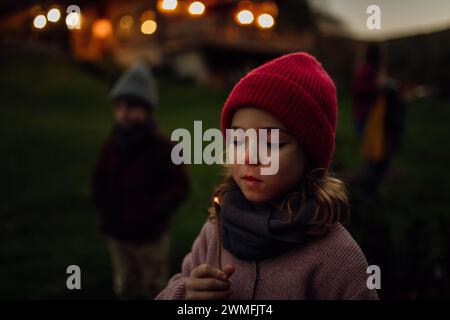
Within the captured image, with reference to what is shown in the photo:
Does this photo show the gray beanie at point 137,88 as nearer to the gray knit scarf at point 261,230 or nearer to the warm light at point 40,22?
the warm light at point 40,22

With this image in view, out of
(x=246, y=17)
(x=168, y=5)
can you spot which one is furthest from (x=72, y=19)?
(x=246, y=17)

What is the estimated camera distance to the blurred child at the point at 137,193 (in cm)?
387

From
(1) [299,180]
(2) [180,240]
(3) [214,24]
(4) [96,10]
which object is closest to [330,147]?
(1) [299,180]

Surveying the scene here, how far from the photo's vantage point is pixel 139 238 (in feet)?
12.7

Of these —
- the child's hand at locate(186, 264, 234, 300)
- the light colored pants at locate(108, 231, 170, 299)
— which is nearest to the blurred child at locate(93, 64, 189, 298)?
the light colored pants at locate(108, 231, 170, 299)

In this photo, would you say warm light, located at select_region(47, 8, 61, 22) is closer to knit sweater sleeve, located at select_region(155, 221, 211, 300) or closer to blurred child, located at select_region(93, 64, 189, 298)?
blurred child, located at select_region(93, 64, 189, 298)

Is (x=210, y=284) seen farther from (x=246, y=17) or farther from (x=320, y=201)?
(x=246, y=17)

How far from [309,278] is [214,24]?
90.1 ft

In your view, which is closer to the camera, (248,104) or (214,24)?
(248,104)

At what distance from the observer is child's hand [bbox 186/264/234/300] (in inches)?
60.1

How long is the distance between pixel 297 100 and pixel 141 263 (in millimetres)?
2644

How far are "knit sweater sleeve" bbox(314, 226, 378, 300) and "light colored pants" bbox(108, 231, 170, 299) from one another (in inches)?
93.3

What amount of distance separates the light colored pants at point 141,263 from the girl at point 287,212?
2.14 meters
